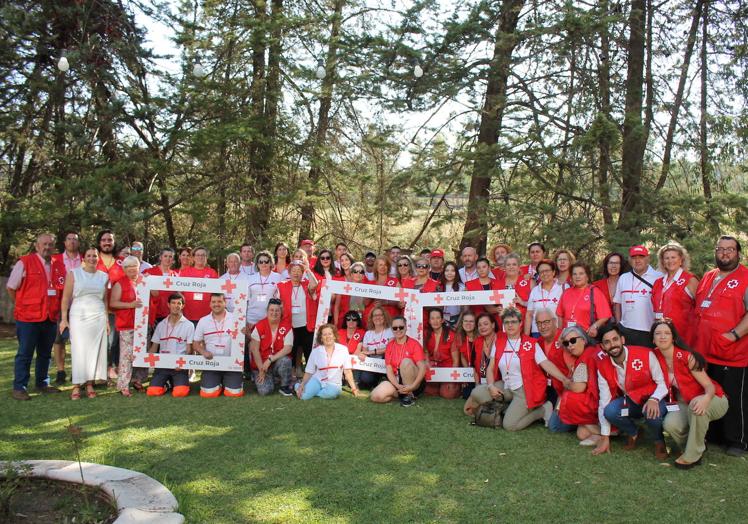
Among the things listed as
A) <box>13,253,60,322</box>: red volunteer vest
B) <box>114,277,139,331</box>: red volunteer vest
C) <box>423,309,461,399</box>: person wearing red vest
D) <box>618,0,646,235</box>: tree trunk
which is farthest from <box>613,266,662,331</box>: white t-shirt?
<box>13,253,60,322</box>: red volunteer vest

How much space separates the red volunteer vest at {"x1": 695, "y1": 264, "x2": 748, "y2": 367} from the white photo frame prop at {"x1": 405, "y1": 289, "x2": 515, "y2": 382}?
6.78 ft

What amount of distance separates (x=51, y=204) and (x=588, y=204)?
9773mm

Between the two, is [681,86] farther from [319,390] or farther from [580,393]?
[319,390]

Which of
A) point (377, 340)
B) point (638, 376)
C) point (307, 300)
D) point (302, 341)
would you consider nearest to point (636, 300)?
point (638, 376)

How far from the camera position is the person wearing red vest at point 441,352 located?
7301 mm

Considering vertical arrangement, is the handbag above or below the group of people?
below

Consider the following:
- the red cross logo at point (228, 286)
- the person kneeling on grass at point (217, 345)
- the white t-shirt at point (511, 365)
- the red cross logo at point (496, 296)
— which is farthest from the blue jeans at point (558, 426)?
the red cross logo at point (228, 286)

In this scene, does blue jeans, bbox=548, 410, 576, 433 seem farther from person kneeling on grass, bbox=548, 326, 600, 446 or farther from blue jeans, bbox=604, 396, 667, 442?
blue jeans, bbox=604, 396, 667, 442

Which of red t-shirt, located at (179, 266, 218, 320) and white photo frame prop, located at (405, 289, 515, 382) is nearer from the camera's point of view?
white photo frame prop, located at (405, 289, 515, 382)

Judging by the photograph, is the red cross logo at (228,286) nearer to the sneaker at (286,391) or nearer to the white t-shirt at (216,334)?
Result: the white t-shirt at (216,334)

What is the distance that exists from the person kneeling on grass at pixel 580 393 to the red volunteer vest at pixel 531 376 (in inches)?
10.3

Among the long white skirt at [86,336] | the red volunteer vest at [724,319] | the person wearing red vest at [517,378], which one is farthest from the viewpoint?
the long white skirt at [86,336]

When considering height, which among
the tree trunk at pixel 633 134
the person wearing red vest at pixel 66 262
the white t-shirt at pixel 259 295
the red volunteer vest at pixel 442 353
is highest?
the tree trunk at pixel 633 134

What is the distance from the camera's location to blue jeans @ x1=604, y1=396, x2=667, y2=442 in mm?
5051
